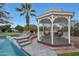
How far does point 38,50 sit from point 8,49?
49cm

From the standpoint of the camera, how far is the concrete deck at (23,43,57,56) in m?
5.59

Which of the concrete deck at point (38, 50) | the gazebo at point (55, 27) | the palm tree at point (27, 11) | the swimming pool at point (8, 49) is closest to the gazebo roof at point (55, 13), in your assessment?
the gazebo at point (55, 27)

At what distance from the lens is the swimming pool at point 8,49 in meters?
5.57

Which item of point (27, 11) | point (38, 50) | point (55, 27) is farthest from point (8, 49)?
point (55, 27)

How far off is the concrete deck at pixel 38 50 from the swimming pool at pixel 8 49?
0.11 meters

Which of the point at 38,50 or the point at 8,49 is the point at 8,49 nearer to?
the point at 8,49

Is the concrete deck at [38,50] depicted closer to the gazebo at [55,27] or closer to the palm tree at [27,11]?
the gazebo at [55,27]

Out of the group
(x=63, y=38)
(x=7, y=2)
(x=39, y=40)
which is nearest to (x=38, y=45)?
(x=39, y=40)

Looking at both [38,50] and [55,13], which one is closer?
[55,13]

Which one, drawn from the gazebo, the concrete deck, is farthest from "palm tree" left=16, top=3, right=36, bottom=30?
the concrete deck

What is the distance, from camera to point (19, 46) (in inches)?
221

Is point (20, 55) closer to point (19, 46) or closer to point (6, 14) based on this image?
point (19, 46)

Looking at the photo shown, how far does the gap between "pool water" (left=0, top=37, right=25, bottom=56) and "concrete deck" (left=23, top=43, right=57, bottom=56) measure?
0.39ft

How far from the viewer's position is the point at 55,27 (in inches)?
219
